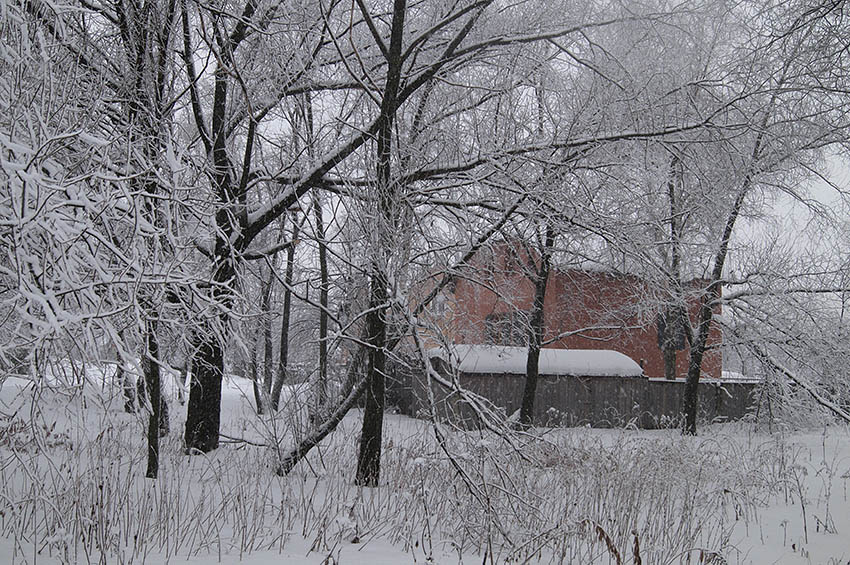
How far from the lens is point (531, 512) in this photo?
5598mm

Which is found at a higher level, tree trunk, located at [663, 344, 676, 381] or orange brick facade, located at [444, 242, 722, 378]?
orange brick facade, located at [444, 242, 722, 378]

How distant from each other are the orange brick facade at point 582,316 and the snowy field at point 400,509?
3.82m

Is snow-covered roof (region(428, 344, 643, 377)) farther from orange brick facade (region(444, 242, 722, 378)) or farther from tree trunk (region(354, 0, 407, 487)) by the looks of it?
tree trunk (region(354, 0, 407, 487))

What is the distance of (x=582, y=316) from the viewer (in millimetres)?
21219

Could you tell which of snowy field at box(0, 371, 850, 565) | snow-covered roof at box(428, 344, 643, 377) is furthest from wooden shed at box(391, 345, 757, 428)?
snowy field at box(0, 371, 850, 565)

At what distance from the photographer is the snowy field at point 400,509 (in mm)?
4582

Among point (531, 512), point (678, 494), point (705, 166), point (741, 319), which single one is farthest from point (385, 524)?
point (741, 319)

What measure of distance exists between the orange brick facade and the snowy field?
12.5ft

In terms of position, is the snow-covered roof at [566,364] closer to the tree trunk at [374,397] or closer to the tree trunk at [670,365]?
the tree trunk at [670,365]

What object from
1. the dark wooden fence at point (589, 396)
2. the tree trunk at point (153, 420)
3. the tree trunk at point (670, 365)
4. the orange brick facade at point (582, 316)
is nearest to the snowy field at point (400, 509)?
the tree trunk at point (153, 420)

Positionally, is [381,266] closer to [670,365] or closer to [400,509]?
[400,509]

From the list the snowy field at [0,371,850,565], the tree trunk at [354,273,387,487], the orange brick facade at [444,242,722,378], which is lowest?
the snowy field at [0,371,850,565]

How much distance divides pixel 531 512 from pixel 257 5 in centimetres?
591

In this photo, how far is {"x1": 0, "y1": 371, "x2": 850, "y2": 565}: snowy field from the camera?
4582 millimetres
